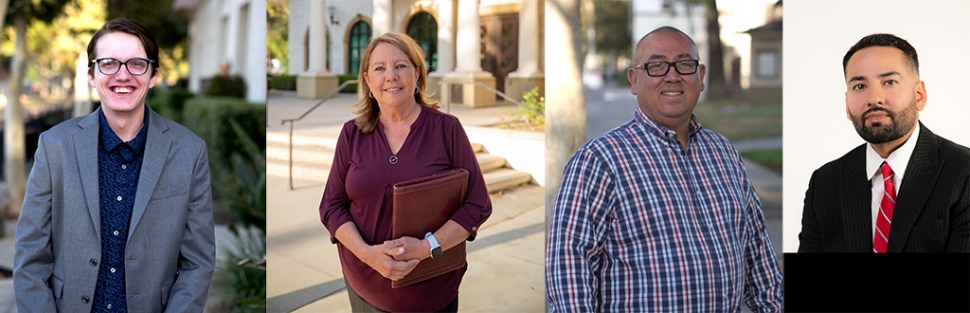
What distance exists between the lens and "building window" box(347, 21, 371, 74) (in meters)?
3.24

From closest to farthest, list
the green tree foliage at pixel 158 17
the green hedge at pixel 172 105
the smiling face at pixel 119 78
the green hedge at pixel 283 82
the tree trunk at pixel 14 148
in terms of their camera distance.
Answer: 1. the smiling face at pixel 119 78
2. the green hedge at pixel 283 82
3. the tree trunk at pixel 14 148
4. the green tree foliage at pixel 158 17
5. the green hedge at pixel 172 105

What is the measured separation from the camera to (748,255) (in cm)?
262

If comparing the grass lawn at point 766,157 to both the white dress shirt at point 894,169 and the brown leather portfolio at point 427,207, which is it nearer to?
the white dress shirt at point 894,169

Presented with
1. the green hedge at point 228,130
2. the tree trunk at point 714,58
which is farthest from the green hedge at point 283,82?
the green hedge at point 228,130

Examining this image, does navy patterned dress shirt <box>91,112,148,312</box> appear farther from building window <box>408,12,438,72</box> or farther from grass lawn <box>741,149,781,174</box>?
grass lawn <box>741,149,781,174</box>

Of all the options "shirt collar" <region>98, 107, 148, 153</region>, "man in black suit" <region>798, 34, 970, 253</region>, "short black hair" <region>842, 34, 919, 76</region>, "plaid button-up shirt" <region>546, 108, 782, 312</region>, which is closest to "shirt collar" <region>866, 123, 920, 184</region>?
"man in black suit" <region>798, 34, 970, 253</region>

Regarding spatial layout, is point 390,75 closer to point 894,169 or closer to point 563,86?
point 563,86

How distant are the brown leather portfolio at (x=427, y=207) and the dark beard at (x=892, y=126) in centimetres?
154

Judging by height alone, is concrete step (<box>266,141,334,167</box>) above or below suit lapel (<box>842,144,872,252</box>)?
above

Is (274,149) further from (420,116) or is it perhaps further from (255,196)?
(255,196)

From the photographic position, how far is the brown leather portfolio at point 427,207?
2887mm

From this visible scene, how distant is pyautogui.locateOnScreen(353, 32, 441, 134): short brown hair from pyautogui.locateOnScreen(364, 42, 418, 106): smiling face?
0.02m

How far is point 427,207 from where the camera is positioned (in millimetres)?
2932

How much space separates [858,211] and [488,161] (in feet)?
4.58
